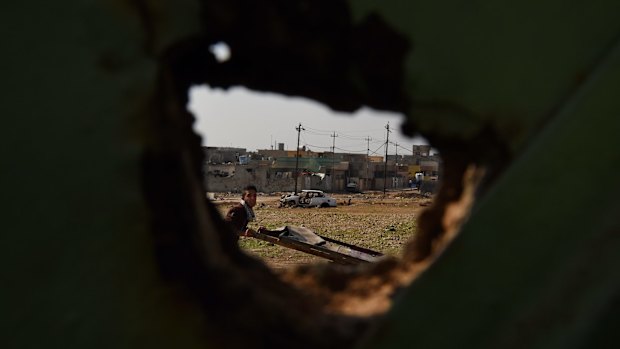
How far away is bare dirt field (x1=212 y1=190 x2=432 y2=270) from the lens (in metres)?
13.1

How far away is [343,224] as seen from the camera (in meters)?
22.7

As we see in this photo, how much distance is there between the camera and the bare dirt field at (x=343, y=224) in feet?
43.1

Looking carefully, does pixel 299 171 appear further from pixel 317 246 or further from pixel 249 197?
pixel 249 197

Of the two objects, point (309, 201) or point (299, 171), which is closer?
point (309, 201)

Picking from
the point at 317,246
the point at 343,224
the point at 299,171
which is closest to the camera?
the point at 317,246

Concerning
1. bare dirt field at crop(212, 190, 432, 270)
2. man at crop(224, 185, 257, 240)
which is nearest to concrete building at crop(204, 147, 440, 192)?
bare dirt field at crop(212, 190, 432, 270)

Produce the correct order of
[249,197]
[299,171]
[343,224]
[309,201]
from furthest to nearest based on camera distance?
[299,171] → [309,201] → [343,224] → [249,197]

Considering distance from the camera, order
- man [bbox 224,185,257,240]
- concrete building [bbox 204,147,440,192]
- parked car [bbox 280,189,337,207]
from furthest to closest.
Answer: concrete building [bbox 204,147,440,192], parked car [bbox 280,189,337,207], man [bbox 224,185,257,240]

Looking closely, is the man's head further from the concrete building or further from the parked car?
the concrete building

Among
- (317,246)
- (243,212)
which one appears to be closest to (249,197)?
(243,212)

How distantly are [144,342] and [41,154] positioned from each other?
12.4 inches

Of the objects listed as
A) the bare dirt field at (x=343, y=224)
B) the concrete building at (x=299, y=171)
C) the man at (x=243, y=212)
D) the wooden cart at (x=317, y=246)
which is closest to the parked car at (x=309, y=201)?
the bare dirt field at (x=343, y=224)

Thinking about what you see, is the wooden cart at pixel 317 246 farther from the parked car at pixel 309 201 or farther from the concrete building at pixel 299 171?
the concrete building at pixel 299 171

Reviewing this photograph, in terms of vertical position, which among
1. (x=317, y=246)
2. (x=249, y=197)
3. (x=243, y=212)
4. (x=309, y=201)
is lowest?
(x=309, y=201)
